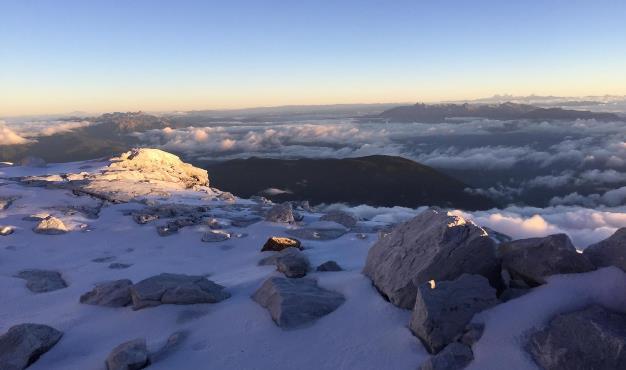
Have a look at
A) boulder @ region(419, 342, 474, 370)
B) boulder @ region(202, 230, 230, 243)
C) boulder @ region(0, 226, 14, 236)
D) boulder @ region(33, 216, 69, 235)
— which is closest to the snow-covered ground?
boulder @ region(419, 342, 474, 370)

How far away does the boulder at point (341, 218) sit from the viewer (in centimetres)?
3086

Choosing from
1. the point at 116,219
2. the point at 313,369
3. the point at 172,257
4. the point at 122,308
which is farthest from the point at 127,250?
the point at 313,369

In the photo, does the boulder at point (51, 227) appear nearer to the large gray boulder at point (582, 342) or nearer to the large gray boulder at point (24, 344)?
the large gray boulder at point (24, 344)

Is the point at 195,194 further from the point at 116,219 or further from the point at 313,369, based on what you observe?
the point at 313,369

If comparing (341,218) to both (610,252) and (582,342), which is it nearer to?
(610,252)

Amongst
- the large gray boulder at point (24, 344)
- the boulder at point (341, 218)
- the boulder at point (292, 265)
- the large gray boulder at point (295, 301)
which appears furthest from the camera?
the boulder at point (341, 218)

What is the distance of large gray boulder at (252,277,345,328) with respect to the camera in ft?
37.3

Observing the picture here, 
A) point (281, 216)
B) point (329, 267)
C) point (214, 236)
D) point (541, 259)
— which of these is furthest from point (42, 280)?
point (541, 259)

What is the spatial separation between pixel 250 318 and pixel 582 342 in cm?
774

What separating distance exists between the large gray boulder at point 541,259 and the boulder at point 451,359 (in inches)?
115

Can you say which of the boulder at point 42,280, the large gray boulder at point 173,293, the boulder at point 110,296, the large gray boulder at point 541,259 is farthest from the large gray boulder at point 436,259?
the boulder at point 42,280

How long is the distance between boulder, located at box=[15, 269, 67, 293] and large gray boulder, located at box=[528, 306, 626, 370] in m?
17.7

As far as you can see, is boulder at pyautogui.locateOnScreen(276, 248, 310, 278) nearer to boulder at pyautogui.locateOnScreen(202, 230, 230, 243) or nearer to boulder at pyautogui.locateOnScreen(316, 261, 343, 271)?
boulder at pyautogui.locateOnScreen(316, 261, 343, 271)

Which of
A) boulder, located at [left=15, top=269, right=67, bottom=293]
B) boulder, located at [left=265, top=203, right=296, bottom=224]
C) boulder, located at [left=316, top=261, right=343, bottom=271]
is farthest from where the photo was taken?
boulder, located at [left=265, top=203, right=296, bottom=224]
